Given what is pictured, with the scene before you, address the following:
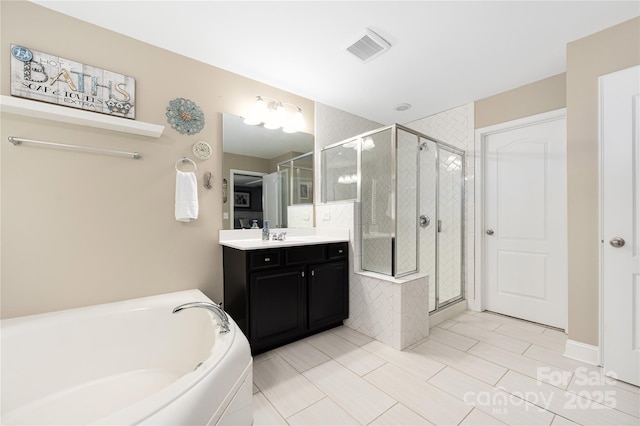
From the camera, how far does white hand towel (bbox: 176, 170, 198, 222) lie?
6.66 feet

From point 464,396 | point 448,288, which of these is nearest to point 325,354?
point 464,396

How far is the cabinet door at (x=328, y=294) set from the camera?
231 centimetres

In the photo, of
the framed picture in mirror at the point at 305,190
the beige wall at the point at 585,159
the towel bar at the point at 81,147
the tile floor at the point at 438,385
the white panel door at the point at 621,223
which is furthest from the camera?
the framed picture in mirror at the point at 305,190

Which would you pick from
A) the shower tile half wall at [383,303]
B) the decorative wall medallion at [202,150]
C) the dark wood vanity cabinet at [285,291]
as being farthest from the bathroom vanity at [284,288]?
the decorative wall medallion at [202,150]

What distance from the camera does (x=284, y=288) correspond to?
2.12m

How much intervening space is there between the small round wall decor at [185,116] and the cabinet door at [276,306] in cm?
135

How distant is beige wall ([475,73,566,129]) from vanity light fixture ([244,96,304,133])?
209cm

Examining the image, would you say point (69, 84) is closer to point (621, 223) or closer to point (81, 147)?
point (81, 147)

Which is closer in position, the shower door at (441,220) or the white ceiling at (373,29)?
the white ceiling at (373,29)

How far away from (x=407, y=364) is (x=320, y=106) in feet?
8.94

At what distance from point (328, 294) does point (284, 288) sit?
0.50 meters

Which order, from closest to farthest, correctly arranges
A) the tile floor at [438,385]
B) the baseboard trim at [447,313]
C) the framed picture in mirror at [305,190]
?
the tile floor at [438,385] → the baseboard trim at [447,313] → the framed picture in mirror at [305,190]

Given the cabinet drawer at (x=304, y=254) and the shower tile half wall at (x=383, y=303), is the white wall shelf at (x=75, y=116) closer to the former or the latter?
the cabinet drawer at (x=304, y=254)

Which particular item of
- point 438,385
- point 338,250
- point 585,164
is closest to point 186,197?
point 338,250
